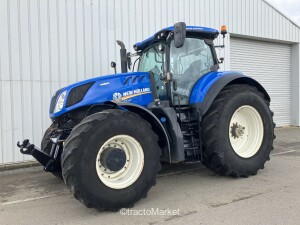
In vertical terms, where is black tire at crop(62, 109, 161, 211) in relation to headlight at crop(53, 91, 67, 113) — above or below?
below

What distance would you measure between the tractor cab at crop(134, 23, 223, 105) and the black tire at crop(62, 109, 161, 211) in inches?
40.9

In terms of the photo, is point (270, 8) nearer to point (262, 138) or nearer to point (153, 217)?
point (262, 138)

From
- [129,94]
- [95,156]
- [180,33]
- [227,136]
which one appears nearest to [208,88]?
[227,136]

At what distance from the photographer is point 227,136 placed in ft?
16.4

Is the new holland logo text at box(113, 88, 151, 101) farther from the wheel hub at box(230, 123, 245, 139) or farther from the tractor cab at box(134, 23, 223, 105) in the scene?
the wheel hub at box(230, 123, 245, 139)

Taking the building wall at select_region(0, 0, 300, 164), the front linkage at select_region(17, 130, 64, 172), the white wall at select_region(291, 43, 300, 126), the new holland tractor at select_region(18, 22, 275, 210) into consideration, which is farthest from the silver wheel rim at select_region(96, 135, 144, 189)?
the white wall at select_region(291, 43, 300, 126)

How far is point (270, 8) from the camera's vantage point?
11.8 m

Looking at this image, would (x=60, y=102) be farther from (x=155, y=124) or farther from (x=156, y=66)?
(x=156, y=66)

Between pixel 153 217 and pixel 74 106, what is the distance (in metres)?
1.81

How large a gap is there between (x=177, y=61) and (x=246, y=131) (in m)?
1.76

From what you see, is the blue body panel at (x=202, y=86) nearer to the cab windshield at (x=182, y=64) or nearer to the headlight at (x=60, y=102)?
the cab windshield at (x=182, y=64)

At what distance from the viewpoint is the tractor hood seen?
4406 millimetres

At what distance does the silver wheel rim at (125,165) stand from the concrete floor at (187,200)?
368 millimetres

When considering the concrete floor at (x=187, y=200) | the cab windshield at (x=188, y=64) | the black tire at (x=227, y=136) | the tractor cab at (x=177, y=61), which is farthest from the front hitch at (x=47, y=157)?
the black tire at (x=227, y=136)
